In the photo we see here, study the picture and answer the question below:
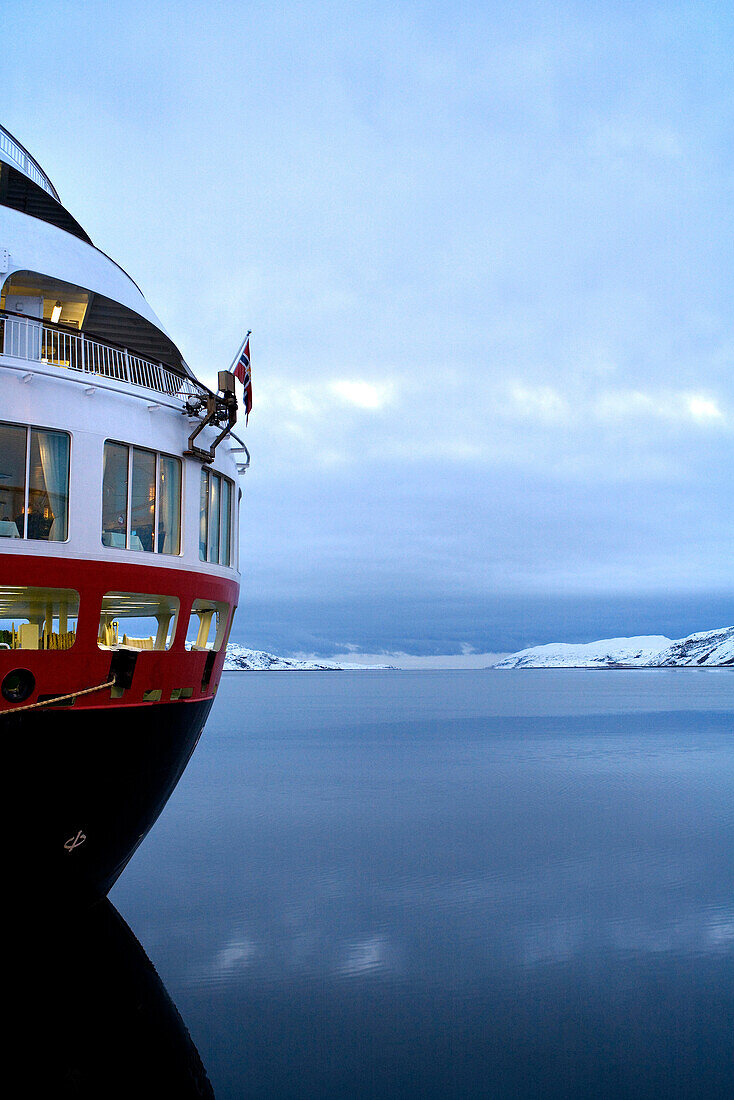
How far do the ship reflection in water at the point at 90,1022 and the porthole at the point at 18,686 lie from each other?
4402 millimetres

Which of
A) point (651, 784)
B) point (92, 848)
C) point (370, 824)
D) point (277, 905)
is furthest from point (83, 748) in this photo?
point (651, 784)

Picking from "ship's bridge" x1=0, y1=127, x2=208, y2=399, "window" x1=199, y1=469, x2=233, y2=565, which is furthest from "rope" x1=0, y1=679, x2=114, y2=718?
"ship's bridge" x1=0, y1=127, x2=208, y2=399

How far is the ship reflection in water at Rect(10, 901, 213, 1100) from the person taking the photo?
1217 cm

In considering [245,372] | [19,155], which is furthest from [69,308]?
[19,155]

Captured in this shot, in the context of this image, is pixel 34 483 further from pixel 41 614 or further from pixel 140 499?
pixel 41 614

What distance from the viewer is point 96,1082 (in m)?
12.1

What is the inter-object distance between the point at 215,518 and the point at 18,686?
5.77m

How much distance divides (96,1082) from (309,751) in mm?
49721

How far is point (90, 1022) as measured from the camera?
1384cm

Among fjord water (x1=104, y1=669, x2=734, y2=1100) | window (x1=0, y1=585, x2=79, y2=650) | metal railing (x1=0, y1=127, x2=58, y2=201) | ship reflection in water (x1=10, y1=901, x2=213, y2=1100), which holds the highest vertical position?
metal railing (x1=0, y1=127, x2=58, y2=201)

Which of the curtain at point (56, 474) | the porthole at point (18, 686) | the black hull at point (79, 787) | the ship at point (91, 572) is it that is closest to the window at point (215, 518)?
the ship at point (91, 572)

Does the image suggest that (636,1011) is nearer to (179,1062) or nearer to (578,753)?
(179,1062)

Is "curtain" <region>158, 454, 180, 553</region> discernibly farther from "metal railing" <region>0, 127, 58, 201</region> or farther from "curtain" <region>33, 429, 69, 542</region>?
"metal railing" <region>0, 127, 58, 201</region>

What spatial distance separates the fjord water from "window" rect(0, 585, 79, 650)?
7.46m
